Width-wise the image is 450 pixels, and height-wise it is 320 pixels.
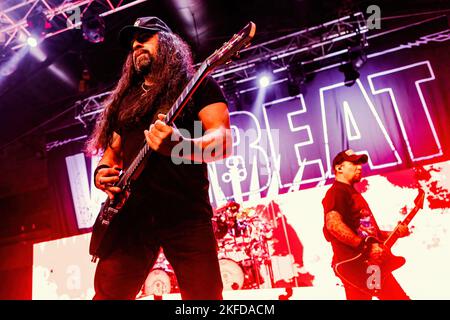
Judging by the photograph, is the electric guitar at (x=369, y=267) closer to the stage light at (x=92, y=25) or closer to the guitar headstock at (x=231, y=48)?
the guitar headstock at (x=231, y=48)

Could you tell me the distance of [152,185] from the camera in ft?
5.45

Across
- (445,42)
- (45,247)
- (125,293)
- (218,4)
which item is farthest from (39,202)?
(445,42)

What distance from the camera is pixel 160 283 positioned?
6016mm

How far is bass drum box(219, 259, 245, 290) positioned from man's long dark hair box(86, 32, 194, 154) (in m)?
4.00

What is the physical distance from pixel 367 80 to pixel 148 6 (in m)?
4.42

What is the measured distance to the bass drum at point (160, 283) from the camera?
5.96m

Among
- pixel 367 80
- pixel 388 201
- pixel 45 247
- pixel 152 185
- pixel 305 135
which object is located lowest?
pixel 152 185

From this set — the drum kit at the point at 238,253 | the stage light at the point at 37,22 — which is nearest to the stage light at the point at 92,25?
the stage light at the point at 37,22

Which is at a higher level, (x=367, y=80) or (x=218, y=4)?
(x=218, y=4)

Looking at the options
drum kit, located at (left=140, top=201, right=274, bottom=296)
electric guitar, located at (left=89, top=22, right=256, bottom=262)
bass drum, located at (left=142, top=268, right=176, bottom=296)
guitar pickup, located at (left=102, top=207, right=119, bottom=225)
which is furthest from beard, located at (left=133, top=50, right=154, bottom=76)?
bass drum, located at (left=142, top=268, right=176, bottom=296)

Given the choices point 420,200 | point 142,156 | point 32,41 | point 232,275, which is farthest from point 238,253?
point 32,41

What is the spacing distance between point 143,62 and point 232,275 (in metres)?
4.48

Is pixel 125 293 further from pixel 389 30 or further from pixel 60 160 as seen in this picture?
pixel 60 160

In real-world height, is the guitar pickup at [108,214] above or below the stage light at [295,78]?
below
